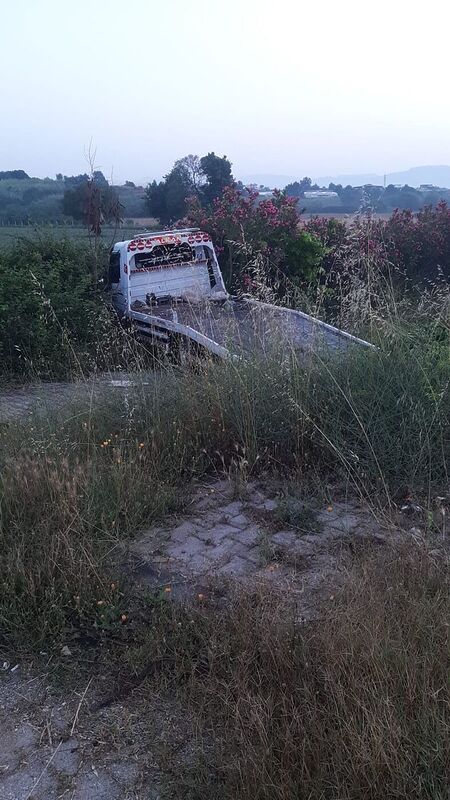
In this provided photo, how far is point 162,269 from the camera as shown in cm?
953

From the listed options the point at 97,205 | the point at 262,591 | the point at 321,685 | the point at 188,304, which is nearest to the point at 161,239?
the point at 188,304

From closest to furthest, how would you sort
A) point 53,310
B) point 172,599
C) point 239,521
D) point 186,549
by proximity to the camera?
point 172,599 → point 186,549 → point 239,521 → point 53,310

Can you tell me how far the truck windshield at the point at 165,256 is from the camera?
31.1ft

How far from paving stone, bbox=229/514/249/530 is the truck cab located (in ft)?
17.2

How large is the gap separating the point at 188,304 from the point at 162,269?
146 cm

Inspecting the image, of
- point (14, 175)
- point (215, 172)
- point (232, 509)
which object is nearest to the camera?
point (232, 509)

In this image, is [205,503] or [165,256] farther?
[165,256]

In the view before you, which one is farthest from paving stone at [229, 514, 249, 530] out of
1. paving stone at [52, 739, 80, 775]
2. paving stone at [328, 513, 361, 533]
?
paving stone at [52, 739, 80, 775]

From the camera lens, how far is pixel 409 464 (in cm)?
421

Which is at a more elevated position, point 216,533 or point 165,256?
point 165,256

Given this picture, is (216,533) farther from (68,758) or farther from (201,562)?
(68,758)

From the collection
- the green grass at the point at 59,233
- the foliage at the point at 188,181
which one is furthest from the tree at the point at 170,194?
the green grass at the point at 59,233

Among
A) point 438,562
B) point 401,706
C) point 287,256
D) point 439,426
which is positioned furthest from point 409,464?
point 287,256

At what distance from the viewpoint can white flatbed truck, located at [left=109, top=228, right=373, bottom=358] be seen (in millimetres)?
6035
